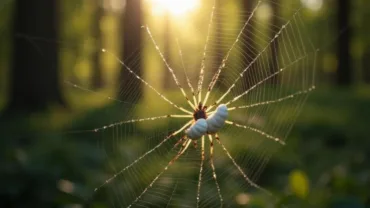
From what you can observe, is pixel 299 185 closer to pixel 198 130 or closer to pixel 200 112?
pixel 200 112

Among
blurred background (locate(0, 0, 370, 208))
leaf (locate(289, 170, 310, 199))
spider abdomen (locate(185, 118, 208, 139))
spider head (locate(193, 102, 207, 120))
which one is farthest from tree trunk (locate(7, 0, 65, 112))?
spider abdomen (locate(185, 118, 208, 139))

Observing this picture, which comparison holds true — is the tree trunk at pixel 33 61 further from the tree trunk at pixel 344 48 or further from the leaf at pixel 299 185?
the tree trunk at pixel 344 48

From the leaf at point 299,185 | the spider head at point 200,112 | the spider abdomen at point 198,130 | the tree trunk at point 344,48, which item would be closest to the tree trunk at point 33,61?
the leaf at point 299,185

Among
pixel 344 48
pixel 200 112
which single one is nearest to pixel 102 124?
pixel 200 112

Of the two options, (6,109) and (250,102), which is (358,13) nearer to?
(6,109)

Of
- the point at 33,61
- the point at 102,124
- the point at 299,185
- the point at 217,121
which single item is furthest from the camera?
the point at 33,61

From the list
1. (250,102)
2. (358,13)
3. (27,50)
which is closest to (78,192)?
(250,102)
